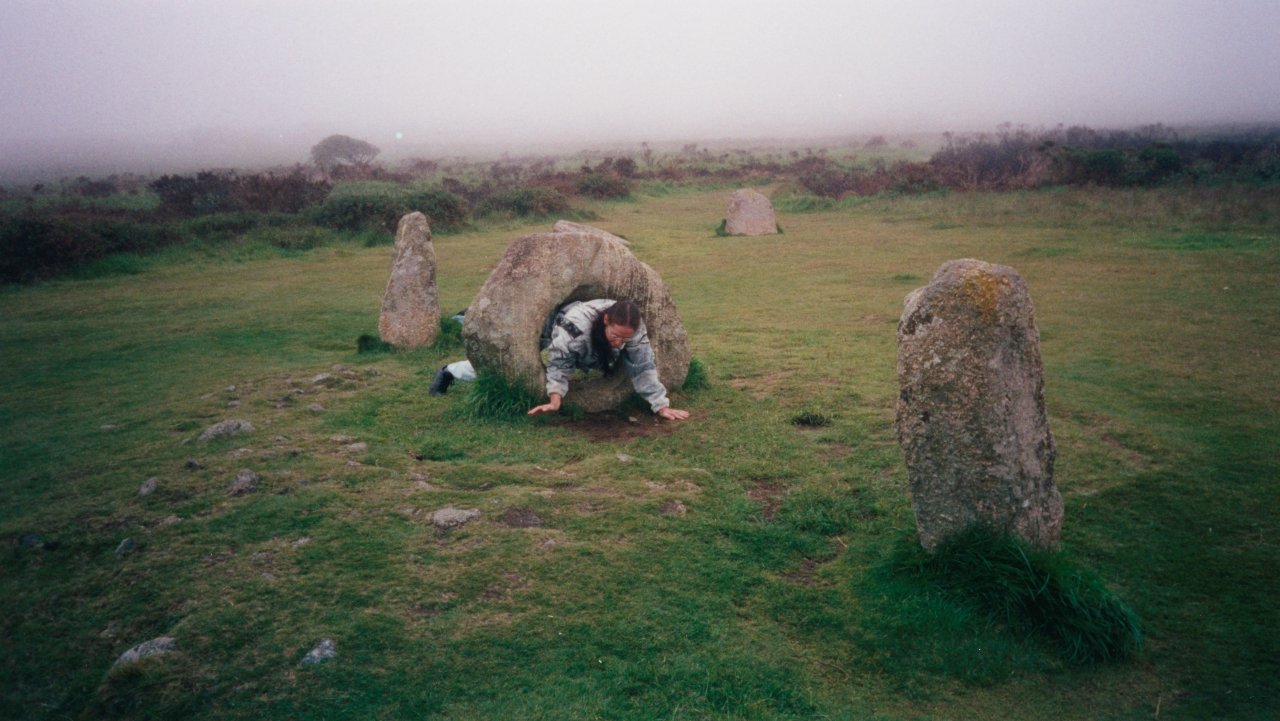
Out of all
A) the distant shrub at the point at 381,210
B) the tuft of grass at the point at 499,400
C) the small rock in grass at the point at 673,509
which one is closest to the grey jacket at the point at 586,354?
the tuft of grass at the point at 499,400

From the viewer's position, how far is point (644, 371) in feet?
24.9

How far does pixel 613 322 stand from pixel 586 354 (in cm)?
68

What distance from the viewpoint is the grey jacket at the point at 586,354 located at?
7355mm

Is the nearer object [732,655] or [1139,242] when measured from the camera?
[732,655]

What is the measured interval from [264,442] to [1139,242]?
60.7ft

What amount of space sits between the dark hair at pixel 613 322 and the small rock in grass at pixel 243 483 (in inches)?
128

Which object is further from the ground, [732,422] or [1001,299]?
[1001,299]

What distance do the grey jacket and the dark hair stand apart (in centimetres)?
5

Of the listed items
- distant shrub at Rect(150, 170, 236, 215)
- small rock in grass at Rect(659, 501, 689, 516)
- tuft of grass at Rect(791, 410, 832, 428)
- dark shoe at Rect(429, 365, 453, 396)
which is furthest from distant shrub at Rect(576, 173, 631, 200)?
small rock in grass at Rect(659, 501, 689, 516)

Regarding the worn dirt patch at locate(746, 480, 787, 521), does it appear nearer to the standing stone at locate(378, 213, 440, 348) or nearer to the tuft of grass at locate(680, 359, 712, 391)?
the tuft of grass at locate(680, 359, 712, 391)

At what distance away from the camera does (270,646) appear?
3.98 meters

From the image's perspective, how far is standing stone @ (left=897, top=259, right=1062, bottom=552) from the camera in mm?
4250

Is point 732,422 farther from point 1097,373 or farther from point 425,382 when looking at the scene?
point 1097,373

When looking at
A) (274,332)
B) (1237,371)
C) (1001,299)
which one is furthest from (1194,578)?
(274,332)
